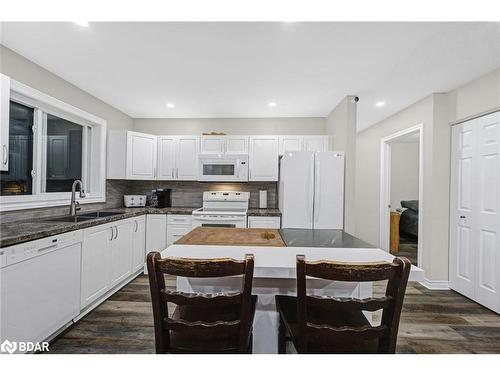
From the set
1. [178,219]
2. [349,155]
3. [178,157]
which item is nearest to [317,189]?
[349,155]

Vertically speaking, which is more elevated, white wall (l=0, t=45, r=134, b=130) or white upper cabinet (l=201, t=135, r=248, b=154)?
white wall (l=0, t=45, r=134, b=130)

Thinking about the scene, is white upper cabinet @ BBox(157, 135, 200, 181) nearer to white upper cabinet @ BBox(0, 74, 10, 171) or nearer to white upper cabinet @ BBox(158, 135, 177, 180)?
white upper cabinet @ BBox(158, 135, 177, 180)

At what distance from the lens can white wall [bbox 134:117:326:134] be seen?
4.33 metres

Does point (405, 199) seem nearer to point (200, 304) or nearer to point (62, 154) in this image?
point (200, 304)

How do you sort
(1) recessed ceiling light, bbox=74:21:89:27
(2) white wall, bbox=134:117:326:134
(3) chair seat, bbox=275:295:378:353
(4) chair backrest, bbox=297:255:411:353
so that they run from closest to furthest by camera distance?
(4) chair backrest, bbox=297:255:411:353, (3) chair seat, bbox=275:295:378:353, (1) recessed ceiling light, bbox=74:21:89:27, (2) white wall, bbox=134:117:326:134

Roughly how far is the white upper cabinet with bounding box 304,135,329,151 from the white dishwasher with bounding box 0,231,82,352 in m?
3.21

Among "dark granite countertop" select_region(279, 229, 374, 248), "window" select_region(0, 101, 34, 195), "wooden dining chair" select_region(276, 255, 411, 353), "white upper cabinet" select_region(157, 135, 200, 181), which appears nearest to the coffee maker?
"white upper cabinet" select_region(157, 135, 200, 181)

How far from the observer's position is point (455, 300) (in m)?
2.84

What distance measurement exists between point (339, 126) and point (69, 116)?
11.9 feet

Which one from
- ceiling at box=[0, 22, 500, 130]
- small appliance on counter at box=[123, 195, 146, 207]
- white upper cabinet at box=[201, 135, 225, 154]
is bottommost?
small appliance on counter at box=[123, 195, 146, 207]

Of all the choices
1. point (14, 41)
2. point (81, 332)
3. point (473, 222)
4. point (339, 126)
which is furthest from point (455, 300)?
point (14, 41)

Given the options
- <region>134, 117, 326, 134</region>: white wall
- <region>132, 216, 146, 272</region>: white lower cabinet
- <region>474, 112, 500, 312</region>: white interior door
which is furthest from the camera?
<region>134, 117, 326, 134</region>: white wall

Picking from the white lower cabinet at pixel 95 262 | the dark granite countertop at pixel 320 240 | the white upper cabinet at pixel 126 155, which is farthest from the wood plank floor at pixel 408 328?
the white upper cabinet at pixel 126 155
